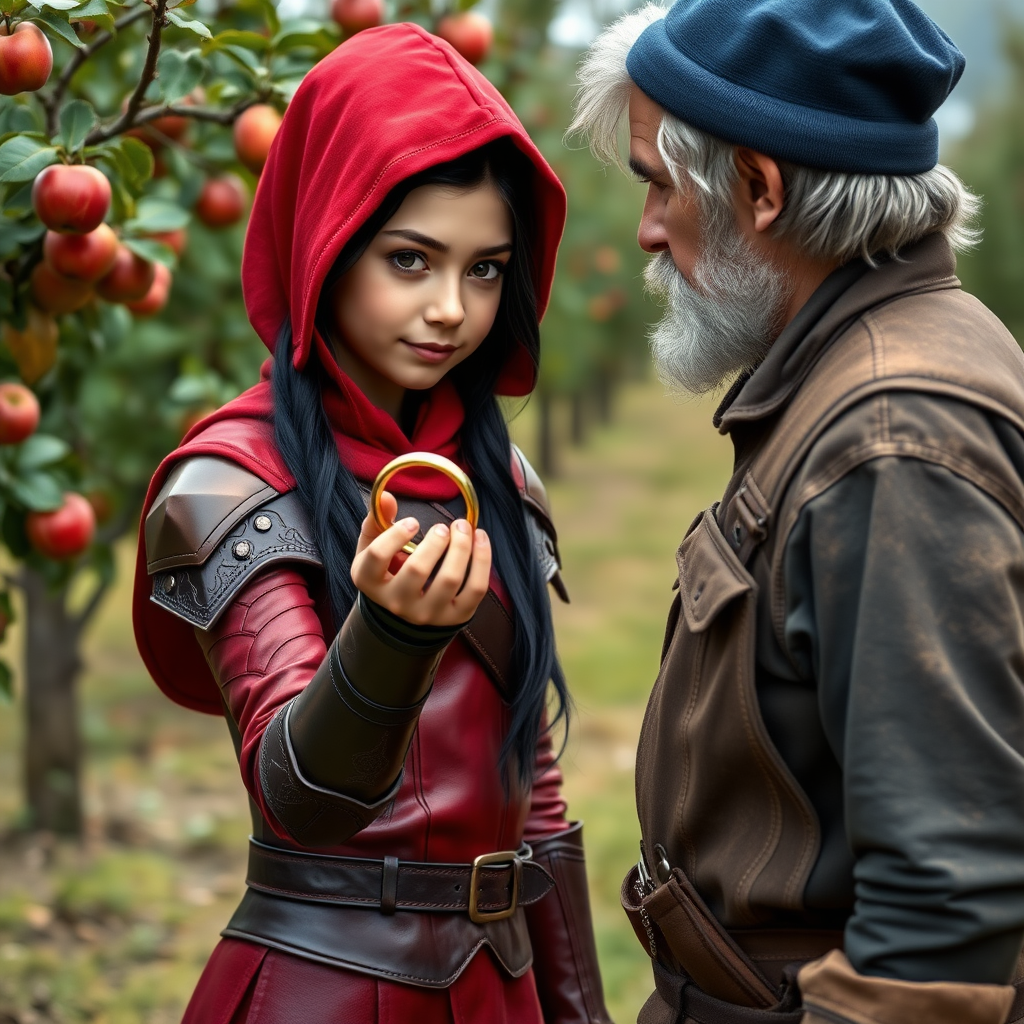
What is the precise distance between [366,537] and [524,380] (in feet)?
3.16

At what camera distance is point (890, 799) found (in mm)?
1499

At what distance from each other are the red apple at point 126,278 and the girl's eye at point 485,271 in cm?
97

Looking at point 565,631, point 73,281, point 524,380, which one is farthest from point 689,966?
point 565,631

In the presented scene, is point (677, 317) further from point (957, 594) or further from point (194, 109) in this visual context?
point (194, 109)

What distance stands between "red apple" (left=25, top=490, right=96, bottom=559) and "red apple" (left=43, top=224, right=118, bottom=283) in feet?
2.28

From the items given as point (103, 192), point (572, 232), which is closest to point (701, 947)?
point (103, 192)

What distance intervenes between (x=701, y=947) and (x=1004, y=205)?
13852mm

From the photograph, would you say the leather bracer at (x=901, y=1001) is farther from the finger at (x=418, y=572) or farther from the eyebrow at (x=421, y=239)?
the eyebrow at (x=421, y=239)

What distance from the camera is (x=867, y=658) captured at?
1.52m

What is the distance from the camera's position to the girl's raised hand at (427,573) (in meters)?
1.61

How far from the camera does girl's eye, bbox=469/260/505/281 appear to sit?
228 centimetres

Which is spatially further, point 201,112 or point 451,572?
point 201,112

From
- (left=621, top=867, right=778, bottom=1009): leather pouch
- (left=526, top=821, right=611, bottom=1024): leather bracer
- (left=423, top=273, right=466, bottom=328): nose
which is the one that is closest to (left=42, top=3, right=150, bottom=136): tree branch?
(left=423, top=273, right=466, bottom=328): nose

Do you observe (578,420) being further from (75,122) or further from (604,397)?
(75,122)
